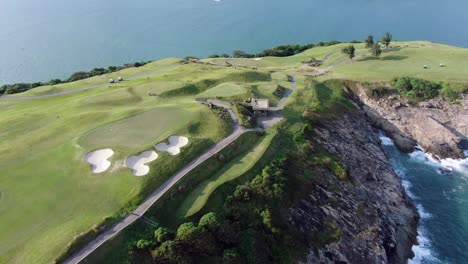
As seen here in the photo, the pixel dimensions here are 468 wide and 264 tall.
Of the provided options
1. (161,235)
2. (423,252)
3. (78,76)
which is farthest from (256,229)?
(78,76)

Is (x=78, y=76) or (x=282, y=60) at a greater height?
(x=78, y=76)

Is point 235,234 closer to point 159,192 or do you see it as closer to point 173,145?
point 159,192

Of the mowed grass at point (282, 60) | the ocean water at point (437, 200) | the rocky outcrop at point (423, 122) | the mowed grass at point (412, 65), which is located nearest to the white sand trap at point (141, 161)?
the ocean water at point (437, 200)

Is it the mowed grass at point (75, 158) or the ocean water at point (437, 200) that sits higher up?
the mowed grass at point (75, 158)

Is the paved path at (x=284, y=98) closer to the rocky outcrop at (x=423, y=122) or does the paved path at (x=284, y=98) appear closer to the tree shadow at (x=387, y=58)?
the rocky outcrop at (x=423, y=122)

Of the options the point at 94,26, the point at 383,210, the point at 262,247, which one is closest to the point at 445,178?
the point at 383,210

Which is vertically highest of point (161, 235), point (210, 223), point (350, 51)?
point (350, 51)

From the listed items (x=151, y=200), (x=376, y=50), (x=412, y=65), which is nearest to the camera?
(x=151, y=200)
